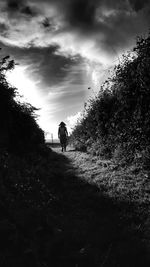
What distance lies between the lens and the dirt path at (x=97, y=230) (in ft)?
15.5

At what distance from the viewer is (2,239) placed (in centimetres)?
501

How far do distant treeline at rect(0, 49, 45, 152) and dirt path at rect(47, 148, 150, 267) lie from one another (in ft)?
12.2

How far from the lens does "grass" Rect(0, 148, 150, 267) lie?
15.5ft

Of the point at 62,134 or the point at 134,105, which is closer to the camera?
the point at 134,105

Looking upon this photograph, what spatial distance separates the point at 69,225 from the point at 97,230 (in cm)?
63

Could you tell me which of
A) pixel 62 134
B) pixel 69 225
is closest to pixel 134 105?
pixel 69 225

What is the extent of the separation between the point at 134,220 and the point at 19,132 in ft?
26.4

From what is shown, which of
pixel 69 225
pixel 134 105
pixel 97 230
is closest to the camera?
pixel 97 230

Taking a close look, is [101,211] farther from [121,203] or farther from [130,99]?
[130,99]

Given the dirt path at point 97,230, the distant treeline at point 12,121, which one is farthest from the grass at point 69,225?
the distant treeline at point 12,121

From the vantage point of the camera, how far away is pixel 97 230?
6.01 meters

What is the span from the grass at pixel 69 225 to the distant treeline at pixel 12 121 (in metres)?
2.54

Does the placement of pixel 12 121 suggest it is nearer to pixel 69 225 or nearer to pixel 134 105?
pixel 134 105

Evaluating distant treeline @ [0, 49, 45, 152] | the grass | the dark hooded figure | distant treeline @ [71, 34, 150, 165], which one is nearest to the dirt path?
the grass
